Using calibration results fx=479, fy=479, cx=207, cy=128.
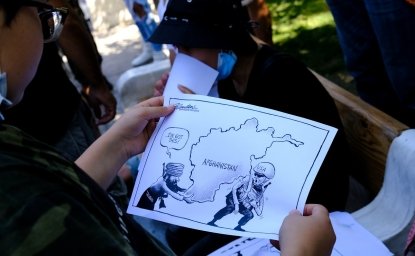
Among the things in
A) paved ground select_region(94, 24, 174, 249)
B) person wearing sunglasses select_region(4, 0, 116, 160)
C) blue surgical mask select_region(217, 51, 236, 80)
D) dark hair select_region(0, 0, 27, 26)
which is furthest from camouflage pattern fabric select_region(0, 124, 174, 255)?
paved ground select_region(94, 24, 174, 249)

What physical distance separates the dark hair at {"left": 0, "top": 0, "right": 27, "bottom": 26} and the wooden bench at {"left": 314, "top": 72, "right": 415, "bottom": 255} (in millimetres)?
1200

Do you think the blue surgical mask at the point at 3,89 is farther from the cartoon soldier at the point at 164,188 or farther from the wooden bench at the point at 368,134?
the wooden bench at the point at 368,134

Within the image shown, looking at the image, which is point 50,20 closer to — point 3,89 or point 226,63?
point 3,89

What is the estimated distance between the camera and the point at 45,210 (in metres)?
0.67

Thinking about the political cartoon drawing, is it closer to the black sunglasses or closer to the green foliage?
the black sunglasses

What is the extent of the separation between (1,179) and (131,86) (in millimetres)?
3792

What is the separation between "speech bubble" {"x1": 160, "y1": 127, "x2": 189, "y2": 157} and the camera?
1290mm

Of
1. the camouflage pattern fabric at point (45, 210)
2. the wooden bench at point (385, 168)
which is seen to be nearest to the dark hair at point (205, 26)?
the wooden bench at point (385, 168)

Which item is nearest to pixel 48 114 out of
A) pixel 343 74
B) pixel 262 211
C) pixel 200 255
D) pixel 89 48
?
pixel 89 48

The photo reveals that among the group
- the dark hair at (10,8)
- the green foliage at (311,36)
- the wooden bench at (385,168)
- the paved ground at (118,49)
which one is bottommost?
the paved ground at (118,49)

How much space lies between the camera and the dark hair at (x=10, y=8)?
828 millimetres

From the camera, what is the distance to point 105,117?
268 cm

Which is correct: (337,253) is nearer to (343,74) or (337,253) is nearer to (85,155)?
(85,155)

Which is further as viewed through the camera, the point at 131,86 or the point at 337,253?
the point at 131,86
